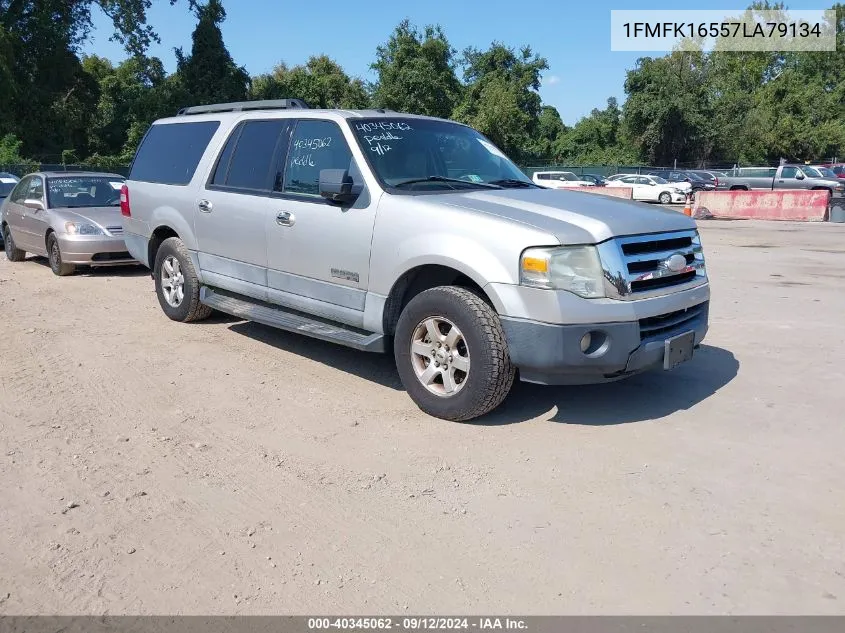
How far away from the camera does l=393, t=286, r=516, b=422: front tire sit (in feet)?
14.5

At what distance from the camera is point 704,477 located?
3.94m

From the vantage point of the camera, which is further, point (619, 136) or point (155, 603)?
point (619, 136)

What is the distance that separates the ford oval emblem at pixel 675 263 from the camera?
15.5 ft


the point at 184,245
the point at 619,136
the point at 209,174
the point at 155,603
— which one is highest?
the point at 619,136

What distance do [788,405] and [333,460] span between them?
3199 millimetres

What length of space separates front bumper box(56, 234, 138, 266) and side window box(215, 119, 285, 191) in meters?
4.39

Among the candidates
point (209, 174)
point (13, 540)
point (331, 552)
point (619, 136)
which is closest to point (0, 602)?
point (13, 540)

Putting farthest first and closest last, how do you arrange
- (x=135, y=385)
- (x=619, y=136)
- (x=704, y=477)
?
(x=619, y=136)
(x=135, y=385)
(x=704, y=477)

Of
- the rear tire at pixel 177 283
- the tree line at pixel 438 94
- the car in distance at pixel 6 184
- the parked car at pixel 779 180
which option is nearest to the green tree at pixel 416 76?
the tree line at pixel 438 94

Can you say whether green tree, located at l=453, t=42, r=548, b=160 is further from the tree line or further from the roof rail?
the roof rail

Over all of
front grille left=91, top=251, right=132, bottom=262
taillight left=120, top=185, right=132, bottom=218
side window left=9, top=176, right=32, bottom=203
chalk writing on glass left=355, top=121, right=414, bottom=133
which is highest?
chalk writing on glass left=355, top=121, right=414, bottom=133

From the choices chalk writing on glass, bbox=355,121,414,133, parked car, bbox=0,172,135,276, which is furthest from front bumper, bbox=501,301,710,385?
parked car, bbox=0,172,135,276

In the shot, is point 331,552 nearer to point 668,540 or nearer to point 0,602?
point 0,602

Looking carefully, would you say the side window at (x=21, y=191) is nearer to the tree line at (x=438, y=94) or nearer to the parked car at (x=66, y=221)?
the parked car at (x=66, y=221)
